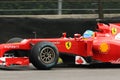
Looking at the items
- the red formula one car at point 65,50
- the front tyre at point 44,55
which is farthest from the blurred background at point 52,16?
the front tyre at point 44,55

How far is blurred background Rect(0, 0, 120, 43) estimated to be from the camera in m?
16.3

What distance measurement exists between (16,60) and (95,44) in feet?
7.00

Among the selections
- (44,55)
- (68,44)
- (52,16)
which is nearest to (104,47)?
(68,44)

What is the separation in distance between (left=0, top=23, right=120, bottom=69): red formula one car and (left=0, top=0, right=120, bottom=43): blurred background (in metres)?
2.19

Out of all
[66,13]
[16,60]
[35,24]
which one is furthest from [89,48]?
[66,13]

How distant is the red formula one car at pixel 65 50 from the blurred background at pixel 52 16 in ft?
7.19

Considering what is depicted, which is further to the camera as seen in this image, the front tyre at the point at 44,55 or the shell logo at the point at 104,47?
the shell logo at the point at 104,47

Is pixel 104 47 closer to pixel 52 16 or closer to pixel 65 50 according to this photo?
pixel 65 50

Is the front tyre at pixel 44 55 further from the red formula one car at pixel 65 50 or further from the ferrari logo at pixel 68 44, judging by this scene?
the ferrari logo at pixel 68 44

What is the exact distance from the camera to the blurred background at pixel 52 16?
16312 mm

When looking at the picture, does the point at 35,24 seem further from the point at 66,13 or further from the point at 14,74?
the point at 14,74

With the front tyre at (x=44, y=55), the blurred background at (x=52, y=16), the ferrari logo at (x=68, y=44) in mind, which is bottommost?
the front tyre at (x=44, y=55)

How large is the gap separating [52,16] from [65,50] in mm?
4093

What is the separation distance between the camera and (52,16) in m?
17.5
